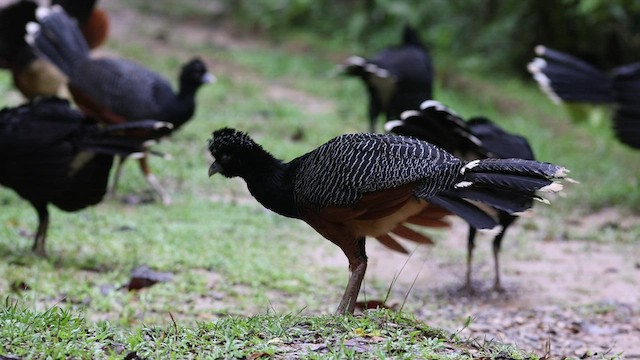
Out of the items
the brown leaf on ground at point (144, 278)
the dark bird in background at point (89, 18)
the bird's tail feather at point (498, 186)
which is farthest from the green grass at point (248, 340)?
the dark bird in background at point (89, 18)

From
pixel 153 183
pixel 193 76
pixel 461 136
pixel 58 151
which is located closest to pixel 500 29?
pixel 193 76

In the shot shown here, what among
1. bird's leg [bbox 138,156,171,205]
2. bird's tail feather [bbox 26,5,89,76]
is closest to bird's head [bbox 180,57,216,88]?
bird's leg [bbox 138,156,171,205]

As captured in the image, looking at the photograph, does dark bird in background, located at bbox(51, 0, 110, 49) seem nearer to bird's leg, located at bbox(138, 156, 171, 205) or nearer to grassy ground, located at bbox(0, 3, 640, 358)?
grassy ground, located at bbox(0, 3, 640, 358)

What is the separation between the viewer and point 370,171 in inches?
146

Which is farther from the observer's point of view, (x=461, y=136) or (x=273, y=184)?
(x=461, y=136)

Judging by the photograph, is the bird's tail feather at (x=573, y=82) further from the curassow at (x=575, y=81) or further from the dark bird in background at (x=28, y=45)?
the dark bird in background at (x=28, y=45)

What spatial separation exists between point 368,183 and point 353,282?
485 millimetres

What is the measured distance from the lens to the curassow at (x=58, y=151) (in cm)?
587

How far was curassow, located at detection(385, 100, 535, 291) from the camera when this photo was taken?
556cm

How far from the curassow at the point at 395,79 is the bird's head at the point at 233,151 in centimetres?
577

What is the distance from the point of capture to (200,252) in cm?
650

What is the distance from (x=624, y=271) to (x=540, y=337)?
2131 mm

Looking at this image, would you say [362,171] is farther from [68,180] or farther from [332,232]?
[68,180]

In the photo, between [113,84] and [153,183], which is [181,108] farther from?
[153,183]
